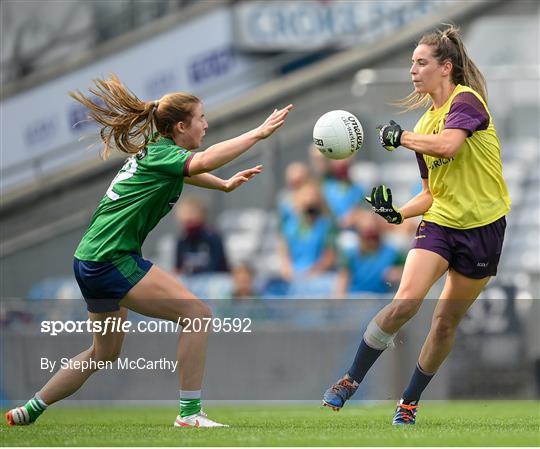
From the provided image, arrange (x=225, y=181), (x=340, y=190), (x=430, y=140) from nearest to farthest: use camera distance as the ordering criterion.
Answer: (x=430, y=140), (x=225, y=181), (x=340, y=190)

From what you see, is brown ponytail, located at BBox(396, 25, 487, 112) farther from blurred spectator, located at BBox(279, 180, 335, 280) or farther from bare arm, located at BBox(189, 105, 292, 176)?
blurred spectator, located at BBox(279, 180, 335, 280)

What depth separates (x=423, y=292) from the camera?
783 centimetres

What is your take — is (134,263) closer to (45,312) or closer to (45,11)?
(45,312)

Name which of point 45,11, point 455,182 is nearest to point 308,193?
point 45,11

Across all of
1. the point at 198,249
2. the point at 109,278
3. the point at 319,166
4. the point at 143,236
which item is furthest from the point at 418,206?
the point at 319,166

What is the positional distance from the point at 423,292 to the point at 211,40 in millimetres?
9083

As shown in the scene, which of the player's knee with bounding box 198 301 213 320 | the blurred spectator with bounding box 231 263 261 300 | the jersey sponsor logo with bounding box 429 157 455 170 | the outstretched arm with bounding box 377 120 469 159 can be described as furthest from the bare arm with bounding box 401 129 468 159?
the blurred spectator with bounding box 231 263 261 300

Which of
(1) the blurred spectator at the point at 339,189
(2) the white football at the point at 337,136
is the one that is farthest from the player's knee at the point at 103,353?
(1) the blurred spectator at the point at 339,189

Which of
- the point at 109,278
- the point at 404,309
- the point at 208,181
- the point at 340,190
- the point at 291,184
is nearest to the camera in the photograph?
the point at 109,278

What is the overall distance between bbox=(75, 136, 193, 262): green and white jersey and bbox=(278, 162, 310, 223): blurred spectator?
20.3ft

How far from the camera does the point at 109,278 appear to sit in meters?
7.80

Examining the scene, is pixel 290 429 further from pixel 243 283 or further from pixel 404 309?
pixel 243 283

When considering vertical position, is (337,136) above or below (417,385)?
above

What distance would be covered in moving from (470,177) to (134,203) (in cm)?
196
